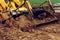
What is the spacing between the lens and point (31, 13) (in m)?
7.68

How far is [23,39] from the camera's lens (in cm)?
636

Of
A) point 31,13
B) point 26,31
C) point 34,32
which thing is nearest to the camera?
point 34,32

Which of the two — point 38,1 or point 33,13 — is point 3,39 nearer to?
point 33,13

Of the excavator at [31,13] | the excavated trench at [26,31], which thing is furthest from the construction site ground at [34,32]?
the excavator at [31,13]

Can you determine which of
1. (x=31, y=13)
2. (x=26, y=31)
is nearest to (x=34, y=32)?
(x=26, y=31)

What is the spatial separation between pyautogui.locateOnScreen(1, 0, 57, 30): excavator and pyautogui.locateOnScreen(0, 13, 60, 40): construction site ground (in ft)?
0.88

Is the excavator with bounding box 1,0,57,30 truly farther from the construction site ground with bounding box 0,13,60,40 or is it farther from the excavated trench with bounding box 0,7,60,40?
the construction site ground with bounding box 0,13,60,40

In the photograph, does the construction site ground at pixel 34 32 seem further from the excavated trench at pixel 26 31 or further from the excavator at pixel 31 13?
the excavator at pixel 31 13

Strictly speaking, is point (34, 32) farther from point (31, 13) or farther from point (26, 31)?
point (31, 13)

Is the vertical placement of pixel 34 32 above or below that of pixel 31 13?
below

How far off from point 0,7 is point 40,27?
6.41 feet

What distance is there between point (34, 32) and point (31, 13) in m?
0.94

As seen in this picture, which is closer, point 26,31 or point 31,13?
point 26,31

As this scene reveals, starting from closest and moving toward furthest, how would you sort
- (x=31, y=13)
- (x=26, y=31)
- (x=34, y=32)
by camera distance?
1. (x=34, y=32)
2. (x=26, y=31)
3. (x=31, y=13)
